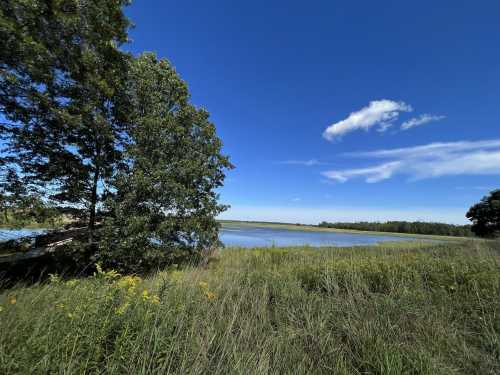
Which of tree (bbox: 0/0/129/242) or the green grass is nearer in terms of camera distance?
the green grass

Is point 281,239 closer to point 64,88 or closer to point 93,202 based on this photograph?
point 93,202

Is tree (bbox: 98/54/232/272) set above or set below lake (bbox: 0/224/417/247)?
above

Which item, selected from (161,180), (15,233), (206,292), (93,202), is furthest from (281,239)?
(206,292)

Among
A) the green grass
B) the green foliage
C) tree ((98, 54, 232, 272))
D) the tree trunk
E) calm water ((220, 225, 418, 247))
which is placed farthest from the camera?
calm water ((220, 225, 418, 247))

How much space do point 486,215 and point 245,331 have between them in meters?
41.2

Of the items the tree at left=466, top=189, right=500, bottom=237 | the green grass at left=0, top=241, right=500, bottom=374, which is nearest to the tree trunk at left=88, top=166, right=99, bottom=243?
A: the green grass at left=0, top=241, right=500, bottom=374

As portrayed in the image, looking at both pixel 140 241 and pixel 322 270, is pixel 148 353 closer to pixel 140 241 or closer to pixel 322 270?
pixel 322 270

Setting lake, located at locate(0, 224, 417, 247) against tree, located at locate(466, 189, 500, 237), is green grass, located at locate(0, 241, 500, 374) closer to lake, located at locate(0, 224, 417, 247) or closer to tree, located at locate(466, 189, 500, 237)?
lake, located at locate(0, 224, 417, 247)

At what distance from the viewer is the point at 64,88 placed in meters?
6.07

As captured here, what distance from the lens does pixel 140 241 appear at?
6734 mm

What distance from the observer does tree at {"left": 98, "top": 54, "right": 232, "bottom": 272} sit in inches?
264

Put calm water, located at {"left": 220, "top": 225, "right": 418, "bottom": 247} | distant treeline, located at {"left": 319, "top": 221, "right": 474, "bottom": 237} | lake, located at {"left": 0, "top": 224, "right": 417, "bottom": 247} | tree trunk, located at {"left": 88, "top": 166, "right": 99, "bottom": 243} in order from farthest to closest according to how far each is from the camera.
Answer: distant treeline, located at {"left": 319, "top": 221, "right": 474, "bottom": 237}
calm water, located at {"left": 220, "top": 225, "right": 418, "bottom": 247}
tree trunk, located at {"left": 88, "top": 166, "right": 99, "bottom": 243}
lake, located at {"left": 0, "top": 224, "right": 417, "bottom": 247}

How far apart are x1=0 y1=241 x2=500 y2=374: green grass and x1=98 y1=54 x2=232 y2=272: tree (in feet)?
11.8

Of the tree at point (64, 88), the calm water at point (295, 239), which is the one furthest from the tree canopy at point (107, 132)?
the calm water at point (295, 239)
